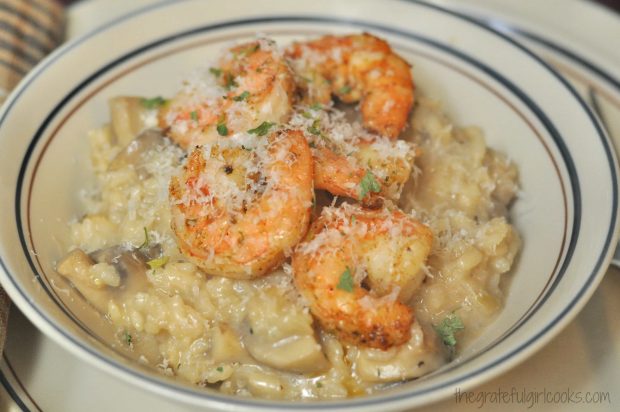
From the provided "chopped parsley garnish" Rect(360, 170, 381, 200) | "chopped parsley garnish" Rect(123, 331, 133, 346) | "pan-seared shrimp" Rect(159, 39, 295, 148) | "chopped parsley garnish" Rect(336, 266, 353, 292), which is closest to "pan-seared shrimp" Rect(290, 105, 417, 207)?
"chopped parsley garnish" Rect(360, 170, 381, 200)

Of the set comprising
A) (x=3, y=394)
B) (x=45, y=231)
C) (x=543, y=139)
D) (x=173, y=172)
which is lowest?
(x=3, y=394)

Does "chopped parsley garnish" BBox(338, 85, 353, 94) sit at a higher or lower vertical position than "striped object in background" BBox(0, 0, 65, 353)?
higher

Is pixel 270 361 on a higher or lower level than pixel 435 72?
lower

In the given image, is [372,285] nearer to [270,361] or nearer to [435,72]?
[270,361]

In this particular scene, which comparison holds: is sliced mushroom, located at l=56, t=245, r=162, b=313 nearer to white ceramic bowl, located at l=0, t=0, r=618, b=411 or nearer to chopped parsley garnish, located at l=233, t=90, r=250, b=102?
white ceramic bowl, located at l=0, t=0, r=618, b=411

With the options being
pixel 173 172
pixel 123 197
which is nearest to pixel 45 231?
pixel 123 197

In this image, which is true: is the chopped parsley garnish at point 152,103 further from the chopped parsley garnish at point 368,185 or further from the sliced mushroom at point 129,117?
the chopped parsley garnish at point 368,185

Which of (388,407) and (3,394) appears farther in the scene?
(3,394)
